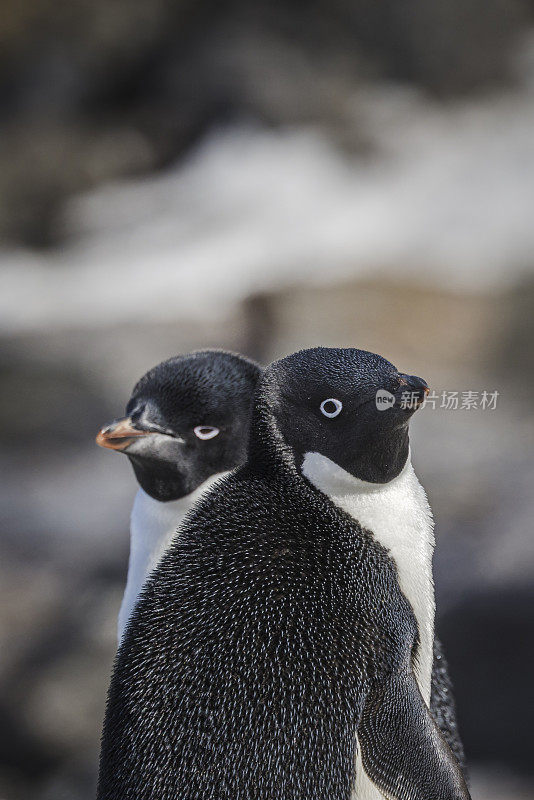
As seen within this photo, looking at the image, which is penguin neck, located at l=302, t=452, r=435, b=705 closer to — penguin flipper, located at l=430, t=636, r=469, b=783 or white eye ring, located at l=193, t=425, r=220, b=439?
penguin flipper, located at l=430, t=636, r=469, b=783

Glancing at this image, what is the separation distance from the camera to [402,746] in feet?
2.15

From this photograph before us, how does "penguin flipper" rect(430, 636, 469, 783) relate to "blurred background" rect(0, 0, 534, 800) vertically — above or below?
below

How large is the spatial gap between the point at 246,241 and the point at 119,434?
2185 millimetres

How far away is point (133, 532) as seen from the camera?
1055 millimetres

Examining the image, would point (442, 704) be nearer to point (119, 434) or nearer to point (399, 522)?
point (399, 522)

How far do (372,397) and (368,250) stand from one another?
232 centimetres

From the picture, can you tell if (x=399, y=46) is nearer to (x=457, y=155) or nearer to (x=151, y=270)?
(x=457, y=155)

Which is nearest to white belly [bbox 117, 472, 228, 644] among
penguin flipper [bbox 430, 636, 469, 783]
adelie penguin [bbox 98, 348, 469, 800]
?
adelie penguin [bbox 98, 348, 469, 800]

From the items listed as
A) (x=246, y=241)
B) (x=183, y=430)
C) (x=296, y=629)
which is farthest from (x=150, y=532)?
(x=246, y=241)

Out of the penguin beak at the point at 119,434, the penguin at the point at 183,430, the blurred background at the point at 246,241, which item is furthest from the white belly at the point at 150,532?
the blurred background at the point at 246,241

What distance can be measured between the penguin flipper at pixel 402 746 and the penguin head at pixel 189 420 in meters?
0.39

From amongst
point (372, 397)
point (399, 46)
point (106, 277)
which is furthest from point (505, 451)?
point (372, 397)

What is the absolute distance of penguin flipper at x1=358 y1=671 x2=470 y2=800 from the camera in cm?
65

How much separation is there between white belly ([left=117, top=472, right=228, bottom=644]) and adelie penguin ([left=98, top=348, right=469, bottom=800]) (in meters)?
0.25
